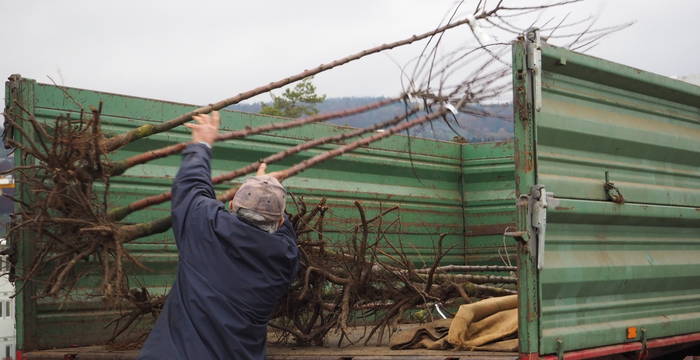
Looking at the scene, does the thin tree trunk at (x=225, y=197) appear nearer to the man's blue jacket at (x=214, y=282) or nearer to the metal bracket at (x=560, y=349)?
the man's blue jacket at (x=214, y=282)

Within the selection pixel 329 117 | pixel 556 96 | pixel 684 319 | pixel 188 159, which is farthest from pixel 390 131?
pixel 684 319

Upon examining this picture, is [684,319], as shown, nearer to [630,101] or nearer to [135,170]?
[630,101]

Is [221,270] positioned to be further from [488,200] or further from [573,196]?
[488,200]

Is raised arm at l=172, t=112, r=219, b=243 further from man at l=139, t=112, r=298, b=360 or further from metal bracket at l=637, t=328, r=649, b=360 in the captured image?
metal bracket at l=637, t=328, r=649, b=360

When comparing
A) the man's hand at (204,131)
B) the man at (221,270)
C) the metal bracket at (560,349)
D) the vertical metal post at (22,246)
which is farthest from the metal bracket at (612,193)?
the vertical metal post at (22,246)

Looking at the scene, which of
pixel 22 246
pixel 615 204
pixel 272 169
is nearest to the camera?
pixel 615 204

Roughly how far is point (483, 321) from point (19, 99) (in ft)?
8.21

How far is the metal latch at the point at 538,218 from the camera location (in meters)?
3.24

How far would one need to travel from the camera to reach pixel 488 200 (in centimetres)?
604

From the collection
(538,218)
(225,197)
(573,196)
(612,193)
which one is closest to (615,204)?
(612,193)

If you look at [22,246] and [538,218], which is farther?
[22,246]

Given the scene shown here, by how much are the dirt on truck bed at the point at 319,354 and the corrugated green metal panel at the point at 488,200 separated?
6.85ft

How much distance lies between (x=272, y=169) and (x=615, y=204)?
81.5 inches

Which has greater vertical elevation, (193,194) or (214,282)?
(193,194)
